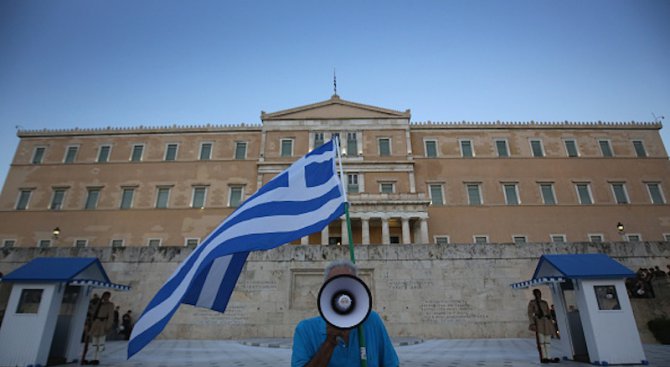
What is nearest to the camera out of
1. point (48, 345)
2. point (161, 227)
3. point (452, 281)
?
point (48, 345)

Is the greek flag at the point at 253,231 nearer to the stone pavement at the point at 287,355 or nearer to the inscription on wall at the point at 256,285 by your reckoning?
the stone pavement at the point at 287,355

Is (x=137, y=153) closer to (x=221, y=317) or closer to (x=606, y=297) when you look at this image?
(x=221, y=317)

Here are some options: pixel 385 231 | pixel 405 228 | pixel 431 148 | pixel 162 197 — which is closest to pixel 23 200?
pixel 162 197

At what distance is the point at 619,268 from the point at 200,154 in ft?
99.0

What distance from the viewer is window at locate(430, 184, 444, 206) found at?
97.3ft

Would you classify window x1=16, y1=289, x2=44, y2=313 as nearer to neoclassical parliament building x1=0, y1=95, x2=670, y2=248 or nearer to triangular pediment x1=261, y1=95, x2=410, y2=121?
neoclassical parliament building x1=0, y1=95, x2=670, y2=248

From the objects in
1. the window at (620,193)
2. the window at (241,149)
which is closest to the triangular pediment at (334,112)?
the window at (241,149)

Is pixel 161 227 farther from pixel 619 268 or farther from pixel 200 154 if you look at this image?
pixel 619 268

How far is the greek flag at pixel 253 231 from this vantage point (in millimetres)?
3375

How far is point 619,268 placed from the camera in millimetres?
7863

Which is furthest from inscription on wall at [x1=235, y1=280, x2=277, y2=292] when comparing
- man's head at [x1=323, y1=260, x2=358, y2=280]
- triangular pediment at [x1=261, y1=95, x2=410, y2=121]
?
triangular pediment at [x1=261, y1=95, x2=410, y2=121]

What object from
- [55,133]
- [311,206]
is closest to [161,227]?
[55,133]

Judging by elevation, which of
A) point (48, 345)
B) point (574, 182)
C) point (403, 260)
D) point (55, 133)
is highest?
point (55, 133)

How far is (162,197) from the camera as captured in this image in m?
30.8
